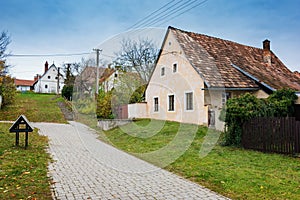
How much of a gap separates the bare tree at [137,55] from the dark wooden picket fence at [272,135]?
20197 millimetres

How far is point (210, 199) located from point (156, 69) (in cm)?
1672

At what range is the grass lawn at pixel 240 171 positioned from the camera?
511 centimetres

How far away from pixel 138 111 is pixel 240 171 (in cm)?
1501

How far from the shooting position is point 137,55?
3123 centimetres

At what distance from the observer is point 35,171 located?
653 centimetres

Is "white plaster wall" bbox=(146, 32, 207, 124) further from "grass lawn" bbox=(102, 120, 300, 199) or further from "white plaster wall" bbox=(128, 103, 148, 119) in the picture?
"grass lawn" bbox=(102, 120, 300, 199)

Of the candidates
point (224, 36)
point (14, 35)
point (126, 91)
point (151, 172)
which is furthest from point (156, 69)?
point (151, 172)

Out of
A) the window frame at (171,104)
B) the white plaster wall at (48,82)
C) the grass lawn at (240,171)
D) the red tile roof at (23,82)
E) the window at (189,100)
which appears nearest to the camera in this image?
the grass lawn at (240,171)

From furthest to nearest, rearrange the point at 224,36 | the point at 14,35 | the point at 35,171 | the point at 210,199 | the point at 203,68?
the point at 224,36 < the point at 14,35 < the point at 203,68 < the point at 35,171 < the point at 210,199

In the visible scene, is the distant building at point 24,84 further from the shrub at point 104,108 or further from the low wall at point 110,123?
the low wall at point 110,123

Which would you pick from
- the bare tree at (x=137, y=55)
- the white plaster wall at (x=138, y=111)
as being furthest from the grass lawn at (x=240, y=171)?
the bare tree at (x=137, y=55)

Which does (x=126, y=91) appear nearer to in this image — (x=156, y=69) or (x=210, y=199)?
(x=156, y=69)

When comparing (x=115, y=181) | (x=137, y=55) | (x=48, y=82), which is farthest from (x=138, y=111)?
(x=48, y=82)

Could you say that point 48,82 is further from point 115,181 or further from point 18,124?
point 115,181
